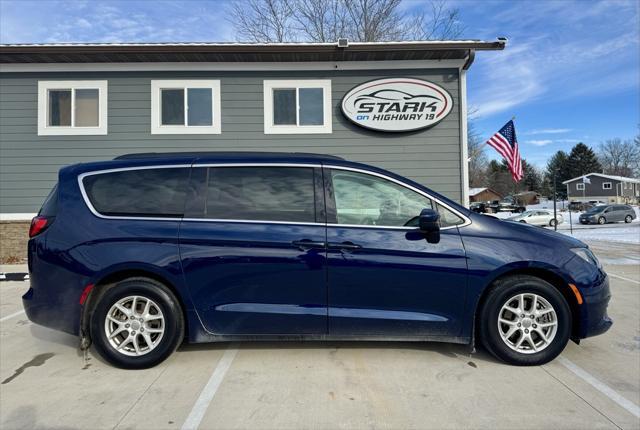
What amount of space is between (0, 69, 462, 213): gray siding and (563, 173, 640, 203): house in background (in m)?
58.7

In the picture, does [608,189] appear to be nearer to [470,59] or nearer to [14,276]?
[470,59]

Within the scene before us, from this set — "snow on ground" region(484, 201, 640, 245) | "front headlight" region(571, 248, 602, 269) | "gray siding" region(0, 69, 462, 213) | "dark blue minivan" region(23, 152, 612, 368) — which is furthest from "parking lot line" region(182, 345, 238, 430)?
"snow on ground" region(484, 201, 640, 245)

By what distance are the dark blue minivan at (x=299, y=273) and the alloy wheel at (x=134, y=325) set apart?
0.04ft

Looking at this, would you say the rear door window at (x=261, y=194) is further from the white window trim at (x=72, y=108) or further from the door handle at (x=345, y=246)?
the white window trim at (x=72, y=108)

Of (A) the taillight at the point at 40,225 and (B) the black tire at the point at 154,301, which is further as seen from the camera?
(A) the taillight at the point at 40,225

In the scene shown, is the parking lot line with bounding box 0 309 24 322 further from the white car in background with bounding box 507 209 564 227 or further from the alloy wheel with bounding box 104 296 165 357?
the white car in background with bounding box 507 209 564 227

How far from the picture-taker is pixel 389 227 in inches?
133

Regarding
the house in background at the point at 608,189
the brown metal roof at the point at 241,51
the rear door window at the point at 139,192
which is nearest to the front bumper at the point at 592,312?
the rear door window at the point at 139,192

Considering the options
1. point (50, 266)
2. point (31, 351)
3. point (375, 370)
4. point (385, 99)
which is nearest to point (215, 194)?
point (50, 266)

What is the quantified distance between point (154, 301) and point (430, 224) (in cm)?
238

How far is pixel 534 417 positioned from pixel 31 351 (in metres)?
4.47

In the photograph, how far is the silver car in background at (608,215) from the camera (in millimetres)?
29922

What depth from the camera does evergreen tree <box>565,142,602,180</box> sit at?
2933 inches

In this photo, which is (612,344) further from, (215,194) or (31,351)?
(31,351)
